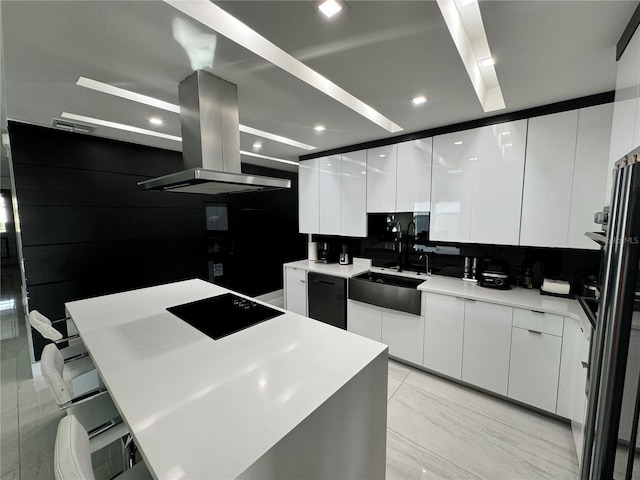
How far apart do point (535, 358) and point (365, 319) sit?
150cm

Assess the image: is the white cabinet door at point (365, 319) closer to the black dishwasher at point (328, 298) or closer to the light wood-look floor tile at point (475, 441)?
the black dishwasher at point (328, 298)

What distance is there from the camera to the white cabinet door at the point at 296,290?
3.59 m

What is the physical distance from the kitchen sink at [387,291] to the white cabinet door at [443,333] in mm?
121

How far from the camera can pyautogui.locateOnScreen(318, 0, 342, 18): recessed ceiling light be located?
40.7 inches

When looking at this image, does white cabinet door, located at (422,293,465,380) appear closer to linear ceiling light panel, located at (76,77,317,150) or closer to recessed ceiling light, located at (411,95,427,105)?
recessed ceiling light, located at (411,95,427,105)

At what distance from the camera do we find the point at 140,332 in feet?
5.19

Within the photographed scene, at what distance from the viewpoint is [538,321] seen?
6.44 feet

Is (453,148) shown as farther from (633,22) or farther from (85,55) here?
(85,55)

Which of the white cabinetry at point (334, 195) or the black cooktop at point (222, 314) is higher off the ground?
the white cabinetry at point (334, 195)

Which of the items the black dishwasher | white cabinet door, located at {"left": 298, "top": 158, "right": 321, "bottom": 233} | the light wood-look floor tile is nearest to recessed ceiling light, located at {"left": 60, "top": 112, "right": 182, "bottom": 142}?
white cabinet door, located at {"left": 298, "top": 158, "right": 321, "bottom": 233}

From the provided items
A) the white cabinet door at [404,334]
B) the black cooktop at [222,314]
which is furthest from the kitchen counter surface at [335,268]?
the black cooktop at [222,314]

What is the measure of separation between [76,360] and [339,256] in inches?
116

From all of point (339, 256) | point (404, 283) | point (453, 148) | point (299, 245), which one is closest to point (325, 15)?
point (453, 148)

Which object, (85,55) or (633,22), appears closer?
(633,22)
